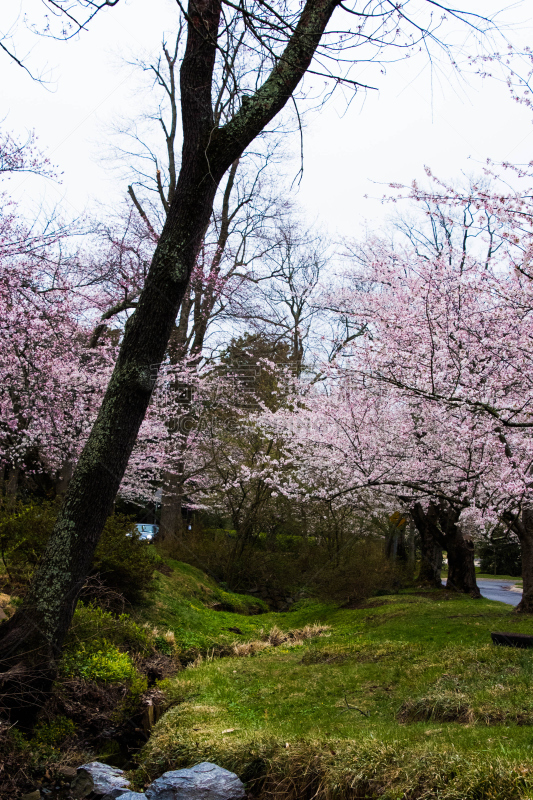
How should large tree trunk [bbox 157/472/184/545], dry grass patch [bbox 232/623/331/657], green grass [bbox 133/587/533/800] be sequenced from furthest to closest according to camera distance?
large tree trunk [bbox 157/472/184/545] < dry grass patch [bbox 232/623/331/657] < green grass [bbox 133/587/533/800]

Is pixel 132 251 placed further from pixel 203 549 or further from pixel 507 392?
pixel 507 392

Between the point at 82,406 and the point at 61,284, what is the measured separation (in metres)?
3.19

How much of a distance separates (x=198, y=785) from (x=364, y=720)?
1.74 meters

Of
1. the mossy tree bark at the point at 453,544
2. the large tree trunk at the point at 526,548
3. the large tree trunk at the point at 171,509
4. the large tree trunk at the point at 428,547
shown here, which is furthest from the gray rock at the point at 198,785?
the large tree trunk at the point at 171,509

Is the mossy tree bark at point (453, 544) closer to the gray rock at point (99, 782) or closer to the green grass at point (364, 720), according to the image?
the green grass at point (364, 720)

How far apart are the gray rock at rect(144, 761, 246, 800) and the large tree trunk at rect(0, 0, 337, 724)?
1.25 m

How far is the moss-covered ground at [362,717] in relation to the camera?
154 inches

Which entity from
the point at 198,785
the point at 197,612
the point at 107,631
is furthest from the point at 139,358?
the point at 197,612

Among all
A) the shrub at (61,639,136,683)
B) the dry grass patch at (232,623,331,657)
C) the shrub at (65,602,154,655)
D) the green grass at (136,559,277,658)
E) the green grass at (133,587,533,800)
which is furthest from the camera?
the green grass at (136,559,277,658)

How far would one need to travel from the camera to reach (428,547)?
18000 mm

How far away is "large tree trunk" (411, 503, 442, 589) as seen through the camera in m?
16.7

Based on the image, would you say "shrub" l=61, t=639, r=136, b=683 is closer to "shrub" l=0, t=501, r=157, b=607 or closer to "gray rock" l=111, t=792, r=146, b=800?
"shrub" l=0, t=501, r=157, b=607

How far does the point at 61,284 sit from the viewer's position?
41.6ft

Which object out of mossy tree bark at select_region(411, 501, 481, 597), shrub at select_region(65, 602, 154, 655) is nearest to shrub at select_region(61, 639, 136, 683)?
shrub at select_region(65, 602, 154, 655)
